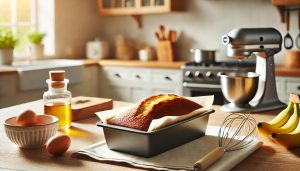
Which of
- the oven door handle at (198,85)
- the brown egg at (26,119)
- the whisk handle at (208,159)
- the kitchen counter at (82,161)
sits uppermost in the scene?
the brown egg at (26,119)

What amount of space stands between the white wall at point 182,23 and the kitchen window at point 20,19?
277 mm

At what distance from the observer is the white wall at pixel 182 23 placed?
14.5 feet

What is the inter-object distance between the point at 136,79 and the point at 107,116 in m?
3.11

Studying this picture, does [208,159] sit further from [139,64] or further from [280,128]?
[139,64]

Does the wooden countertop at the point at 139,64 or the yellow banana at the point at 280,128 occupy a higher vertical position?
the wooden countertop at the point at 139,64

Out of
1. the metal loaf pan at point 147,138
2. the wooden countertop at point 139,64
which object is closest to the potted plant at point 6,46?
the wooden countertop at point 139,64

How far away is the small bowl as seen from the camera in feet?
4.37

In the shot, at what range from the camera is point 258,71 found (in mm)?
2258

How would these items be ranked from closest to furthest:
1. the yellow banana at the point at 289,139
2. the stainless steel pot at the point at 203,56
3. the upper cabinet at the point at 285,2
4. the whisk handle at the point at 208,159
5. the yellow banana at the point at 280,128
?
1. the whisk handle at the point at 208,159
2. the yellow banana at the point at 289,139
3. the yellow banana at the point at 280,128
4. the upper cabinet at the point at 285,2
5. the stainless steel pot at the point at 203,56

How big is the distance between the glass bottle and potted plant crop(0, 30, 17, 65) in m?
2.55

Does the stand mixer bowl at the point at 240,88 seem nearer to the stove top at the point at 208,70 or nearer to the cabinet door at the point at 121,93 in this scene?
the stove top at the point at 208,70

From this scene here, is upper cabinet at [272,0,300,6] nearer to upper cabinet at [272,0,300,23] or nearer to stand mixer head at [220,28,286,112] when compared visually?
upper cabinet at [272,0,300,23]

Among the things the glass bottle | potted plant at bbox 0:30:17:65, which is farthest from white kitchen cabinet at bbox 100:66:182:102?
the glass bottle

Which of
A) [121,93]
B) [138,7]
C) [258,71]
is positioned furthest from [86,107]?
[138,7]
